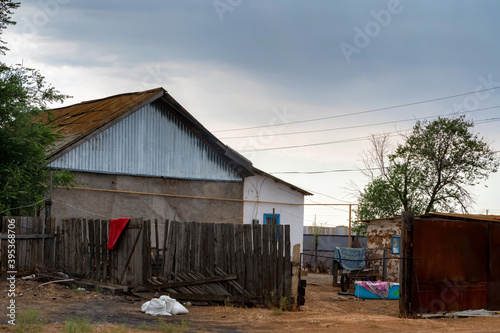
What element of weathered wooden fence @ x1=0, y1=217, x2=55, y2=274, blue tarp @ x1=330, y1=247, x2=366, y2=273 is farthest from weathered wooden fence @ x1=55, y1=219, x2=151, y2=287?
blue tarp @ x1=330, y1=247, x2=366, y2=273

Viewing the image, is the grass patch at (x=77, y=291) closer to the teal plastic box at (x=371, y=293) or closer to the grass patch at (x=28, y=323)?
the grass patch at (x=28, y=323)

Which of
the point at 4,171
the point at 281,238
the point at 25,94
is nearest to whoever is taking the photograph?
the point at 281,238

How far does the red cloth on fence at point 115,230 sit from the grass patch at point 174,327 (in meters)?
4.41

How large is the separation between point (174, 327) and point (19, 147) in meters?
10.1

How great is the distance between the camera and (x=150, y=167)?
2316 cm

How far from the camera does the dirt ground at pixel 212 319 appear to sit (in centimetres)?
1066

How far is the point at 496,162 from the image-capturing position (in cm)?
3428

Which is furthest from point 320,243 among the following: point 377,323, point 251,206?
point 377,323

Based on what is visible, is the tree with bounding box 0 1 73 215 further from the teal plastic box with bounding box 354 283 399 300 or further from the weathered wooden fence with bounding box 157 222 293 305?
the teal plastic box with bounding box 354 283 399 300

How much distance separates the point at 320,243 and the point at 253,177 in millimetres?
10241

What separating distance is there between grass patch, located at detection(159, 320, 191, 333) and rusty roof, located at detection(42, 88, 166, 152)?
438 inches

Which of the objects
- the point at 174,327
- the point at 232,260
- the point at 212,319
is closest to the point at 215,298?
the point at 232,260

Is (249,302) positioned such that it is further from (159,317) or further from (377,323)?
(377,323)

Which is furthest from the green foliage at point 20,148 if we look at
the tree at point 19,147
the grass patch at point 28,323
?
the grass patch at point 28,323
